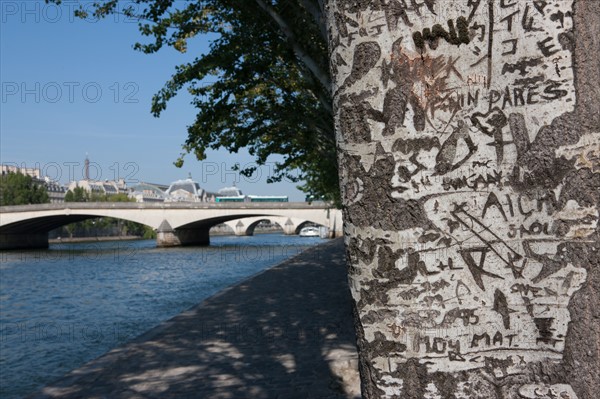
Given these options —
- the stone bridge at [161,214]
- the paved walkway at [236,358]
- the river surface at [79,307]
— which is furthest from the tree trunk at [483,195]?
the stone bridge at [161,214]


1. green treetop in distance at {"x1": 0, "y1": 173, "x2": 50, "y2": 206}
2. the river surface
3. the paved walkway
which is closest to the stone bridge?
green treetop in distance at {"x1": 0, "y1": 173, "x2": 50, "y2": 206}

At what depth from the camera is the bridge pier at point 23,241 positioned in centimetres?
6344

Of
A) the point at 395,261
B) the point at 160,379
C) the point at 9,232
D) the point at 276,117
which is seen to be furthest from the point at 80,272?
the point at 9,232

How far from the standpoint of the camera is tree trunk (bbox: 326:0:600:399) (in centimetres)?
123

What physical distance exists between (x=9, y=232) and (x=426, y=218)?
232 feet

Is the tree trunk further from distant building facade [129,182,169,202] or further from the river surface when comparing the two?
distant building facade [129,182,169,202]

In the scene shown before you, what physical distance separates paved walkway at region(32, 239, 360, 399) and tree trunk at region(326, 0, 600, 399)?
15.0ft

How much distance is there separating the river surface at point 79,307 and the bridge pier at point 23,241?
1245 inches

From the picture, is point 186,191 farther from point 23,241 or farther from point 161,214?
point 161,214

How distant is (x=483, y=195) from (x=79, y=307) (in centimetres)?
1889

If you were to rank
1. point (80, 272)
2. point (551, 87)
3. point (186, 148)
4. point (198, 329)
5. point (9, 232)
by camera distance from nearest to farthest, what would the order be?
point (551, 87) < point (198, 329) < point (186, 148) < point (80, 272) < point (9, 232)

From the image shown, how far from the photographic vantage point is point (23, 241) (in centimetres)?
6675

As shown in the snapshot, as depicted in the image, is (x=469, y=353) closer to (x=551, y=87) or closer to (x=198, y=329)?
(x=551, y=87)

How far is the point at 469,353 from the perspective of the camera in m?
1.26
